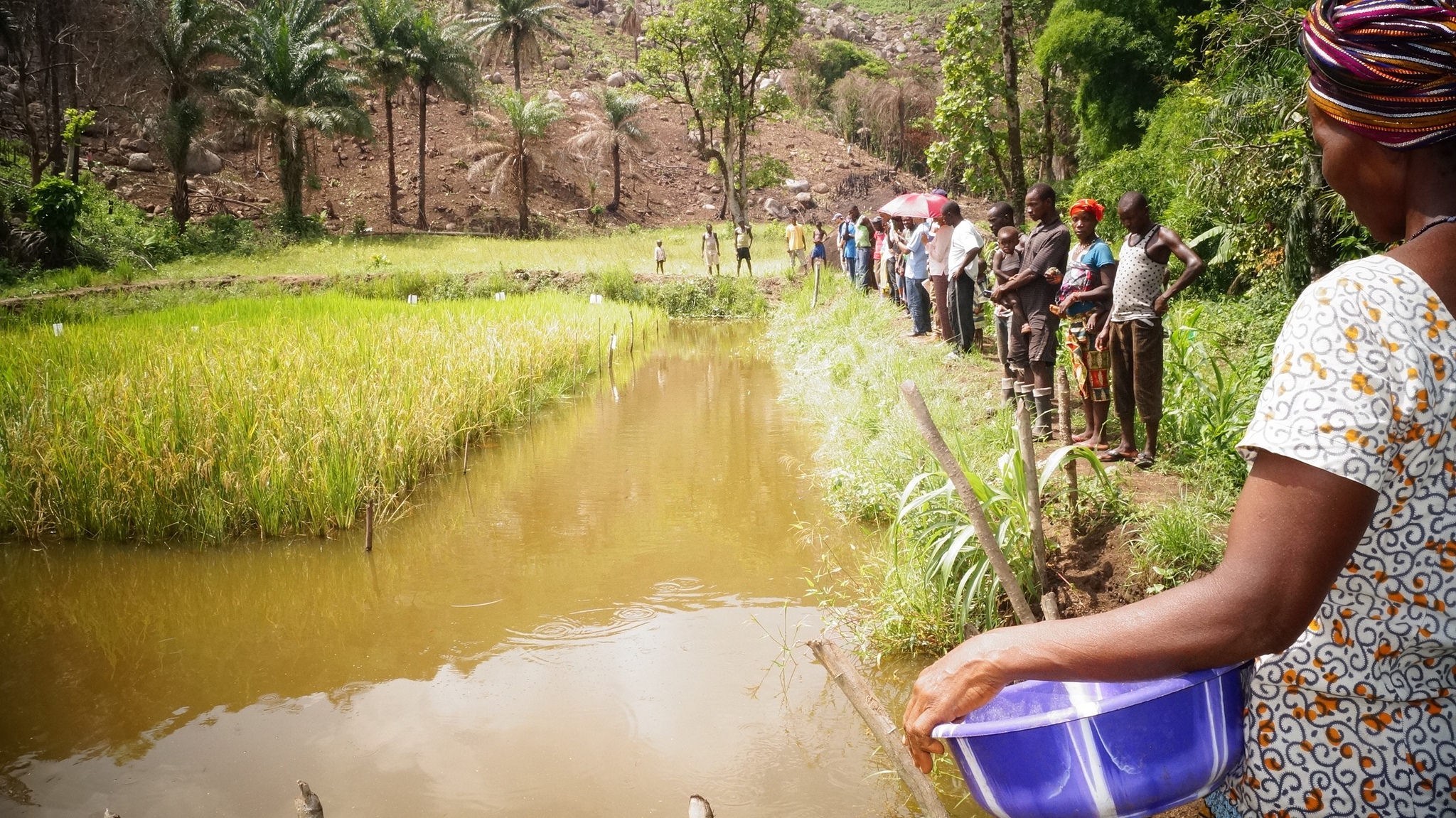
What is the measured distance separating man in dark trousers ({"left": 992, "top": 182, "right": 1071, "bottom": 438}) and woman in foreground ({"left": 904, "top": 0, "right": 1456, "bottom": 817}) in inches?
193

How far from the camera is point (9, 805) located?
333 centimetres

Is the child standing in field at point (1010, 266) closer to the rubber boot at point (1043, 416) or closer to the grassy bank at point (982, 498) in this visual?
the rubber boot at point (1043, 416)

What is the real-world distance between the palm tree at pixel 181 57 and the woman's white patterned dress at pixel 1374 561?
28.0 m

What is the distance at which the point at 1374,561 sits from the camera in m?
0.89

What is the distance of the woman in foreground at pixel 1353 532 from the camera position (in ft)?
2.75

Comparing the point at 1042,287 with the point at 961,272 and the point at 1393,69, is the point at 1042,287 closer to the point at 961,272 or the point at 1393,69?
the point at 961,272

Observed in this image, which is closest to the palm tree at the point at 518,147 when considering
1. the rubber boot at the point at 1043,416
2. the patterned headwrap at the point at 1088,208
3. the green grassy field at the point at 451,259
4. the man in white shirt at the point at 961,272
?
the green grassy field at the point at 451,259

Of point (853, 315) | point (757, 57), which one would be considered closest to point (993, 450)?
point (853, 315)

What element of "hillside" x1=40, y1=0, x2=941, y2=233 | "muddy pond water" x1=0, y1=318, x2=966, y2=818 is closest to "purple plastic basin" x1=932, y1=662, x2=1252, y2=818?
"muddy pond water" x1=0, y1=318, x2=966, y2=818

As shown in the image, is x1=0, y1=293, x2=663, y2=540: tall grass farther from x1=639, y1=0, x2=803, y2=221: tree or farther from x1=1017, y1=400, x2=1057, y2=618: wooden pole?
x1=639, y1=0, x2=803, y2=221: tree

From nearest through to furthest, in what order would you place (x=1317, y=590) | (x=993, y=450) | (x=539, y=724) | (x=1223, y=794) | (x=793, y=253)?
(x=1317, y=590) → (x=1223, y=794) → (x=539, y=724) → (x=993, y=450) → (x=793, y=253)

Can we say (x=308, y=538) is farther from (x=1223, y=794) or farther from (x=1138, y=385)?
(x=1223, y=794)

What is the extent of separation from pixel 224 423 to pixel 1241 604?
635 centimetres

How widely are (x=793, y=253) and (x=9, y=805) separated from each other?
1755cm
